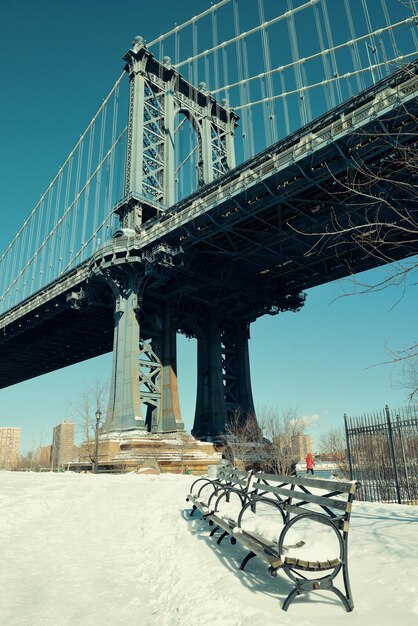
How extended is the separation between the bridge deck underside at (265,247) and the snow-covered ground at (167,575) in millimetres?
11948

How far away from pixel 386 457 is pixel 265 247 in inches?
696

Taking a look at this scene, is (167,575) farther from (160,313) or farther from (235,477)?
(160,313)

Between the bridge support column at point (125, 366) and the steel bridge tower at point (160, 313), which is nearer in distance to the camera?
the bridge support column at point (125, 366)

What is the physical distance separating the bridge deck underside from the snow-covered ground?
1195 centimetres

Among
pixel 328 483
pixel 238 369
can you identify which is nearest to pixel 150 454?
pixel 238 369

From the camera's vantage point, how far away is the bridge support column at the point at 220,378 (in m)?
33.7

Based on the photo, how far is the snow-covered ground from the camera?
13.1 feet

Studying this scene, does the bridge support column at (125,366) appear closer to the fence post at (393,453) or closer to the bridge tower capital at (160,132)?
the bridge tower capital at (160,132)

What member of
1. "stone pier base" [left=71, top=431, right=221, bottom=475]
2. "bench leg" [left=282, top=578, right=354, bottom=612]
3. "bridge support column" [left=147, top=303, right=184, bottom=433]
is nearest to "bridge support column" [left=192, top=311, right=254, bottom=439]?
"bridge support column" [left=147, top=303, right=184, bottom=433]

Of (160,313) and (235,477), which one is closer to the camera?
(235,477)

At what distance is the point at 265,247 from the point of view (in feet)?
93.3

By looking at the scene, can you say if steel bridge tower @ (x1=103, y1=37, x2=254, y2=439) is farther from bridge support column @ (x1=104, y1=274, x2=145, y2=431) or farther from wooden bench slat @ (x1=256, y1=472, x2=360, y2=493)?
wooden bench slat @ (x1=256, y1=472, x2=360, y2=493)

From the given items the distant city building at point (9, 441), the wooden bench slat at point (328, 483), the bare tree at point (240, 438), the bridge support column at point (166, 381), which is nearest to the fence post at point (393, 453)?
the wooden bench slat at point (328, 483)

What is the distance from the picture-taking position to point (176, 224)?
1078 inches
